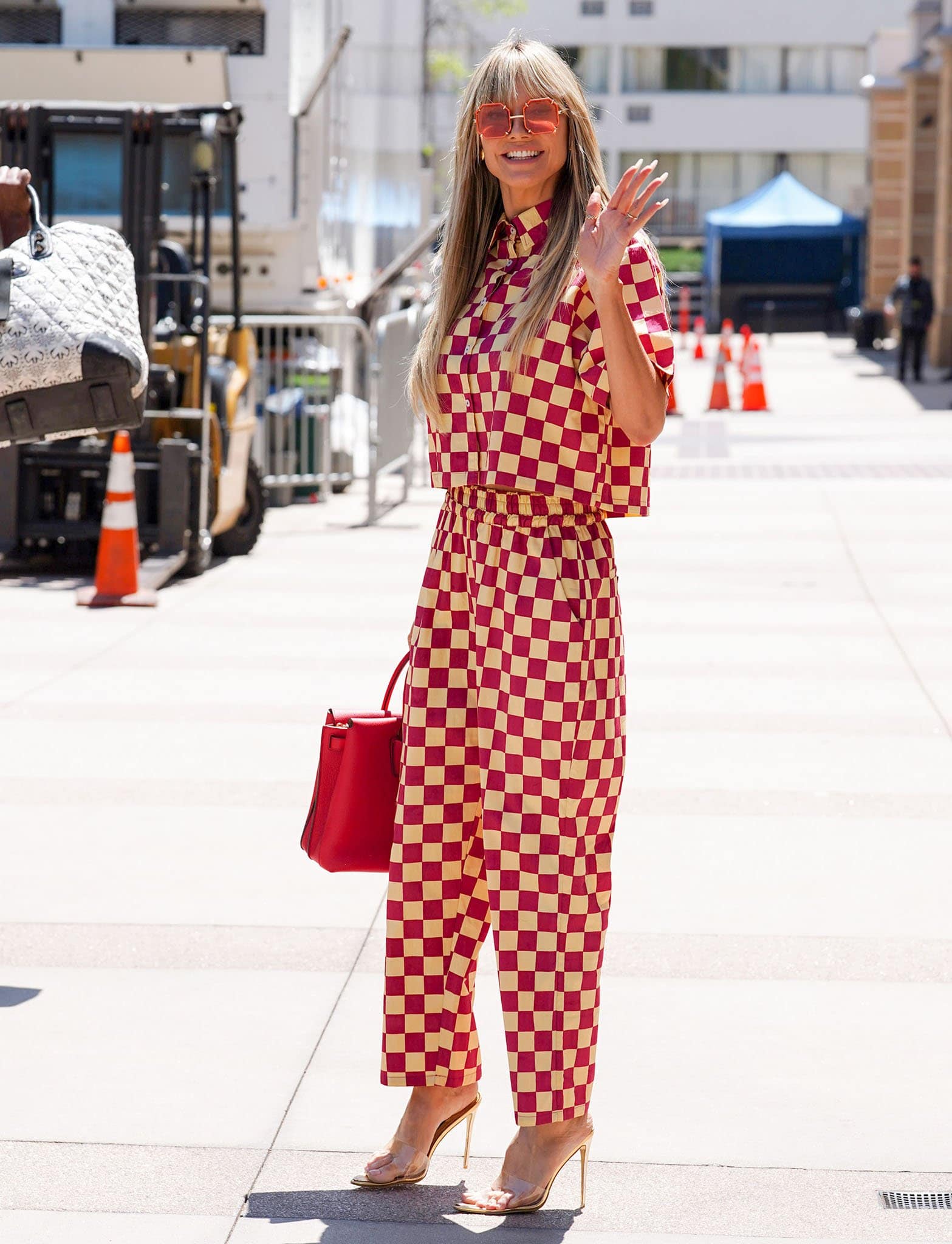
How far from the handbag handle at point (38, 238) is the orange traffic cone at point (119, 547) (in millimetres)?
5638

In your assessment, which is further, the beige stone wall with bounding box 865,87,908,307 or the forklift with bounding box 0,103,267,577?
the beige stone wall with bounding box 865,87,908,307

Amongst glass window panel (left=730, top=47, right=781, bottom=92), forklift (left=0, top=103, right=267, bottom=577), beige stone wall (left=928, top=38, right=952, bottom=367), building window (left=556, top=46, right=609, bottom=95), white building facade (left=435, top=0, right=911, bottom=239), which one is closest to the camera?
forklift (left=0, top=103, right=267, bottom=577)

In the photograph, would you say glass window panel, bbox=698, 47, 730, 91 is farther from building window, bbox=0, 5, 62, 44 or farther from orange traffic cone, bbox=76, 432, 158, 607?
orange traffic cone, bbox=76, 432, 158, 607

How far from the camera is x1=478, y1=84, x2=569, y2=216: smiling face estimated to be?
3.34m

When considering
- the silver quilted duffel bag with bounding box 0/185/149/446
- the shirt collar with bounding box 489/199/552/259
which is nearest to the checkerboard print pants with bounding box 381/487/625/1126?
the shirt collar with bounding box 489/199/552/259

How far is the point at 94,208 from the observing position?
42.1ft

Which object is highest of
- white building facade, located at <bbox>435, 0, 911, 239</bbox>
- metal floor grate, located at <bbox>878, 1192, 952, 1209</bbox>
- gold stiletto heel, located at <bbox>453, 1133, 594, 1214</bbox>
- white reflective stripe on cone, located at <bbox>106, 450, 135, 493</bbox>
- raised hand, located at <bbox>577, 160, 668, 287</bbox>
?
white building facade, located at <bbox>435, 0, 911, 239</bbox>

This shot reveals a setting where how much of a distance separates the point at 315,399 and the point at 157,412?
3804 mm

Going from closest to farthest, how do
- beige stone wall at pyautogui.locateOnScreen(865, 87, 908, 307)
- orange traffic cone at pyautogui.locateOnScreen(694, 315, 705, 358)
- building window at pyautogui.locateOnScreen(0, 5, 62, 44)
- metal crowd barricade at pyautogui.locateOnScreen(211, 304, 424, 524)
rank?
1. building window at pyautogui.locateOnScreen(0, 5, 62, 44)
2. metal crowd barricade at pyautogui.locateOnScreen(211, 304, 424, 524)
3. orange traffic cone at pyautogui.locateOnScreen(694, 315, 705, 358)
4. beige stone wall at pyautogui.locateOnScreen(865, 87, 908, 307)

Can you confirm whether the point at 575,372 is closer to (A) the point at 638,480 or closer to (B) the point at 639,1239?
→ (A) the point at 638,480

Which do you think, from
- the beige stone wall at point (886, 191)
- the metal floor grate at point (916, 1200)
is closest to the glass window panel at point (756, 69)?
the beige stone wall at point (886, 191)

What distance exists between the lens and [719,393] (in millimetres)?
23250

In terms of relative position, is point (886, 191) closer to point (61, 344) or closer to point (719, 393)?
point (719, 393)

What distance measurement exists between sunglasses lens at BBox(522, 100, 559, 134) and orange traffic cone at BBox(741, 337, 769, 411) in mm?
19918
